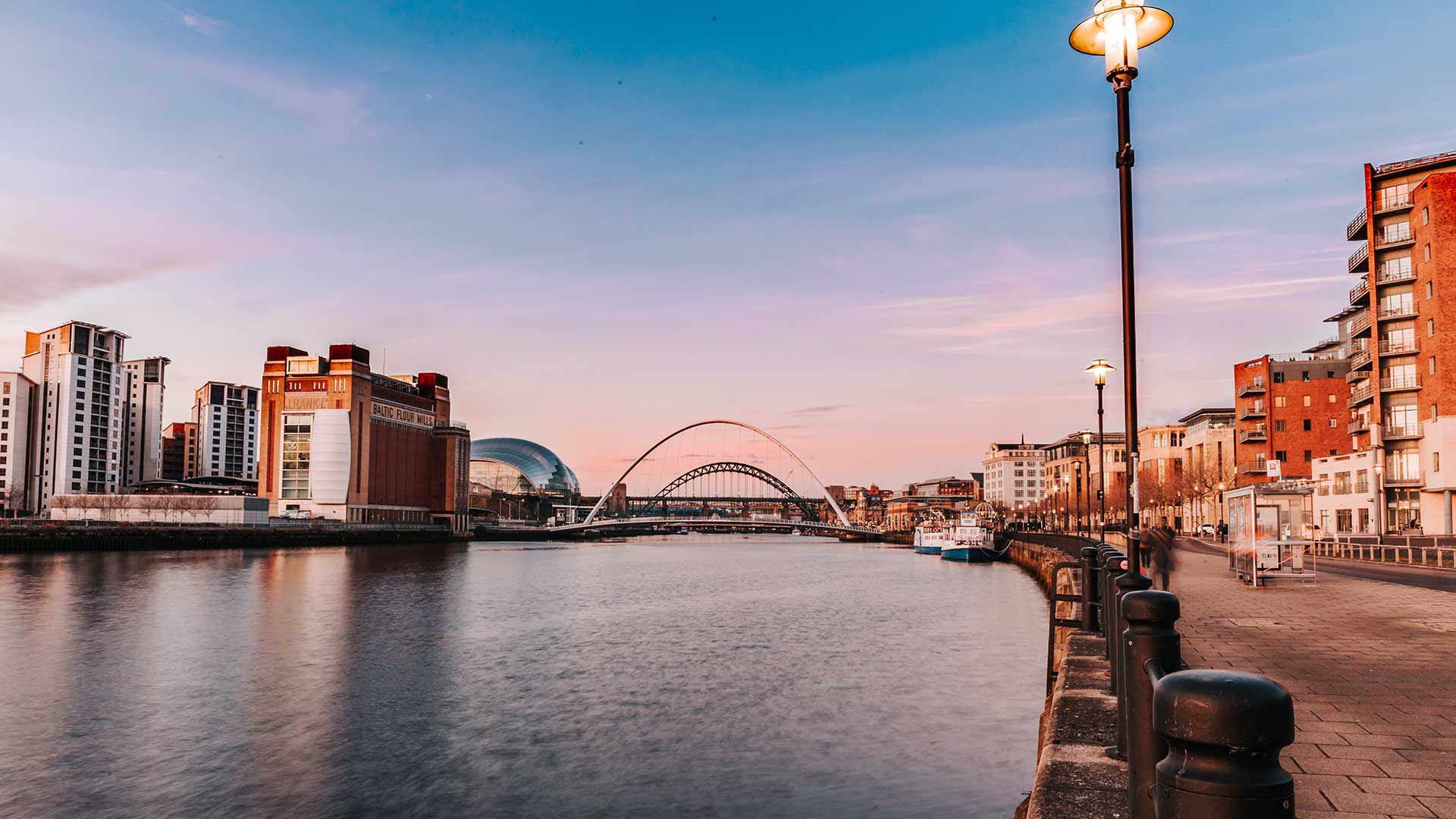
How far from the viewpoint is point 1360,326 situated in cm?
8575

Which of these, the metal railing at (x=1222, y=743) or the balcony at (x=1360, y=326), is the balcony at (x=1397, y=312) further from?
the metal railing at (x=1222, y=743)

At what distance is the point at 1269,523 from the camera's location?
115 feet

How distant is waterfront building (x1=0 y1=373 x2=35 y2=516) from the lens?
16975 cm

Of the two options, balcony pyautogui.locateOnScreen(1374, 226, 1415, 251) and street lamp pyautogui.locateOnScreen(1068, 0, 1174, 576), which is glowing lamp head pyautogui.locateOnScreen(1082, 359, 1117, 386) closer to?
street lamp pyautogui.locateOnScreen(1068, 0, 1174, 576)

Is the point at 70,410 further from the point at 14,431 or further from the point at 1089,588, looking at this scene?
the point at 1089,588

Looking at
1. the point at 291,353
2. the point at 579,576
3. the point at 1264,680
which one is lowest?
the point at 579,576

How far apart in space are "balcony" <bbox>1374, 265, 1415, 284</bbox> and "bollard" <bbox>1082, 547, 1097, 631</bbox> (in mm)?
76043

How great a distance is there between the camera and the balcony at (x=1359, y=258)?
271 feet

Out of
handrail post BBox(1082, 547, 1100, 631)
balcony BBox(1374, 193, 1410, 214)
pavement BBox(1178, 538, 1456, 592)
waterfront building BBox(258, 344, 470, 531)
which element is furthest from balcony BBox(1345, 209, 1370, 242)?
waterfront building BBox(258, 344, 470, 531)

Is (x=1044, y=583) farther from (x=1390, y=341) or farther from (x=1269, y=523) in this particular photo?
(x=1390, y=341)

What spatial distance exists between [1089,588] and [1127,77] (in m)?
8.51

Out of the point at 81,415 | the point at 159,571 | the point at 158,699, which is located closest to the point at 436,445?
the point at 81,415

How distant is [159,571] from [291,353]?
104 meters

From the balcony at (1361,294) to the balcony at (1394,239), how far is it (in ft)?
10.7
